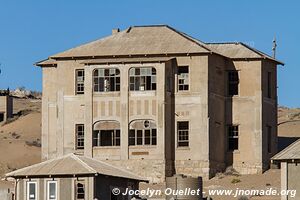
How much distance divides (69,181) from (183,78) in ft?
71.2

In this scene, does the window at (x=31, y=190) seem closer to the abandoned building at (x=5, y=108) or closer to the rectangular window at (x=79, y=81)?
the rectangular window at (x=79, y=81)

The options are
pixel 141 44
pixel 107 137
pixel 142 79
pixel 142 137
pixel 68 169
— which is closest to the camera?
pixel 68 169

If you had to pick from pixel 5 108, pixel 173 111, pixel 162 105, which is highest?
pixel 5 108

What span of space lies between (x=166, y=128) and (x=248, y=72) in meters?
7.00

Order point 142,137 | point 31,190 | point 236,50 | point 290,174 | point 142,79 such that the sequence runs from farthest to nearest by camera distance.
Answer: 1. point 236,50
2. point 142,79
3. point 142,137
4. point 31,190
5. point 290,174

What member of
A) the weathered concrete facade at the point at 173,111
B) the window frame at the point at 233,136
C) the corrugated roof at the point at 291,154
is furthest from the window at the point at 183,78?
the corrugated roof at the point at 291,154

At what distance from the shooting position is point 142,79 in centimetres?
8475

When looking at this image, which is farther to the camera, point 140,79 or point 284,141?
point 284,141

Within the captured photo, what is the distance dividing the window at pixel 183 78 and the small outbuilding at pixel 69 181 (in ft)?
62.1

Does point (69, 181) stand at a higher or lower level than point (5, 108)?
lower

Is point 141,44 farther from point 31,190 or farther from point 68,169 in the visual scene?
point 31,190

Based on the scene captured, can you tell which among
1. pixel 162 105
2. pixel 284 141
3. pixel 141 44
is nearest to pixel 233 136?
pixel 162 105

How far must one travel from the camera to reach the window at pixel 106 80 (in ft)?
279

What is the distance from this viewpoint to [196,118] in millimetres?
84875
